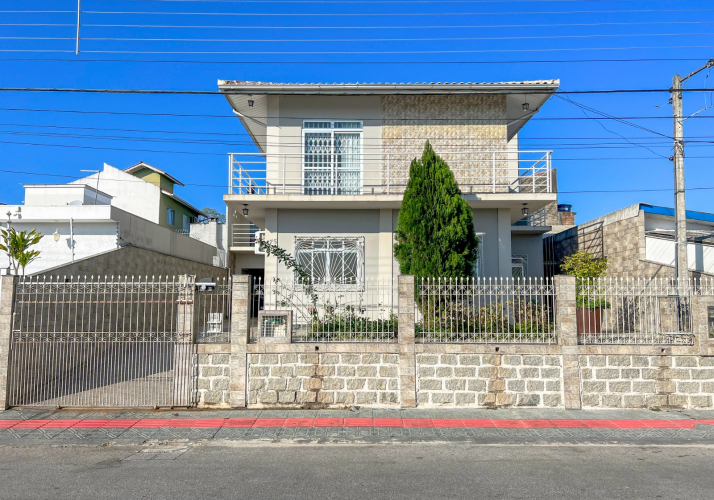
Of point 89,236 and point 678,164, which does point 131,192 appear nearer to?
point 89,236

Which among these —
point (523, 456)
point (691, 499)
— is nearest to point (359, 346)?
point (523, 456)

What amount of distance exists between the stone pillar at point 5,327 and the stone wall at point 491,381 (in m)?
6.97

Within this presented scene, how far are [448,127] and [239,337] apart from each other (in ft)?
28.5

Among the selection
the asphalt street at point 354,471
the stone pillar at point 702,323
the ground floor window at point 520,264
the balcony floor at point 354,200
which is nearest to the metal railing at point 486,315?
the asphalt street at point 354,471

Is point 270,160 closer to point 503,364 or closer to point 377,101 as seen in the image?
point 377,101

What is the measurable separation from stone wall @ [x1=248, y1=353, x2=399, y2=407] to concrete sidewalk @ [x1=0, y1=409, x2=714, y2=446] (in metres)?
0.22

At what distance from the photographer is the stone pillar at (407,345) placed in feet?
28.4

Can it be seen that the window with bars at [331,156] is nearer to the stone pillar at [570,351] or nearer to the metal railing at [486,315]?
the metal railing at [486,315]

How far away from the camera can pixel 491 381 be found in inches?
341

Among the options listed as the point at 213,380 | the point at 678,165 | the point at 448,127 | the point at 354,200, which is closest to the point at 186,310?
the point at 213,380

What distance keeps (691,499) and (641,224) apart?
1029 centimetres

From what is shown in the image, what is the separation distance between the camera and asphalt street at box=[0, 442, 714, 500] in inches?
204

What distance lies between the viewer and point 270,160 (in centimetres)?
1406

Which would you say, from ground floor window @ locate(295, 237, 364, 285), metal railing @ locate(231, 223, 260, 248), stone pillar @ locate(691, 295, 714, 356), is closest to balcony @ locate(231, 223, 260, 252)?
metal railing @ locate(231, 223, 260, 248)
